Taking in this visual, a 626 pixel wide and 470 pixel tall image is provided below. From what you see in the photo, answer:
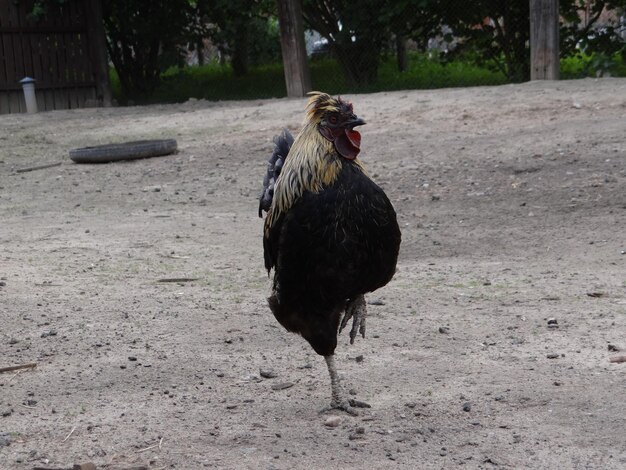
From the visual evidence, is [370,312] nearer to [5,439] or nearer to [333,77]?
[5,439]

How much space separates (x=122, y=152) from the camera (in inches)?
466

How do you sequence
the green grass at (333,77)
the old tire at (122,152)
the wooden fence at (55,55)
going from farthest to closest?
the wooden fence at (55,55) < the green grass at (333,77) < the old tire at (122,152)

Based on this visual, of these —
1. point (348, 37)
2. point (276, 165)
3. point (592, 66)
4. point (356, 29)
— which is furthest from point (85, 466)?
point (348, 37)

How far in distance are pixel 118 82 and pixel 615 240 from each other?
16524 millimetres

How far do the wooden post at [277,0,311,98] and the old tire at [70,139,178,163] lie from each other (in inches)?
156

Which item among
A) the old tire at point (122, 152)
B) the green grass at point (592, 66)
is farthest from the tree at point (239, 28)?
the old tire at point (122, 152)

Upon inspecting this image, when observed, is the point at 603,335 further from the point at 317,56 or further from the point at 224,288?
the point at 317,56

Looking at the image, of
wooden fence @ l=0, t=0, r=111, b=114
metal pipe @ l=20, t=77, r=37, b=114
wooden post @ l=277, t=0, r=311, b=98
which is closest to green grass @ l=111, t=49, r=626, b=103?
wooden post @ l=277, t=0, r=311, b=98

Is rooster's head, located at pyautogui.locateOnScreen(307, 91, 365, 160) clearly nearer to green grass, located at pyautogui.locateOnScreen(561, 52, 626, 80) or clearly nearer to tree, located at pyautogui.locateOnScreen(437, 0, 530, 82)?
green grass, located at pyautogui.locateOnScreen(561, 52, 626, 80)

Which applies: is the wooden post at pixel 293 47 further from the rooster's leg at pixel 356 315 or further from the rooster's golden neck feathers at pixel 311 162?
the rooster's golden neck feathers at pixel 311 162

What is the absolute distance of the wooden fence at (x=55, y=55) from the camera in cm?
1805

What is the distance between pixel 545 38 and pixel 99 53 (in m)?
9.30

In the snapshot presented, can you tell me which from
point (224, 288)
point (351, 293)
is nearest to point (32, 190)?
point (224, 288)

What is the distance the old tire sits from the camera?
466 inches
